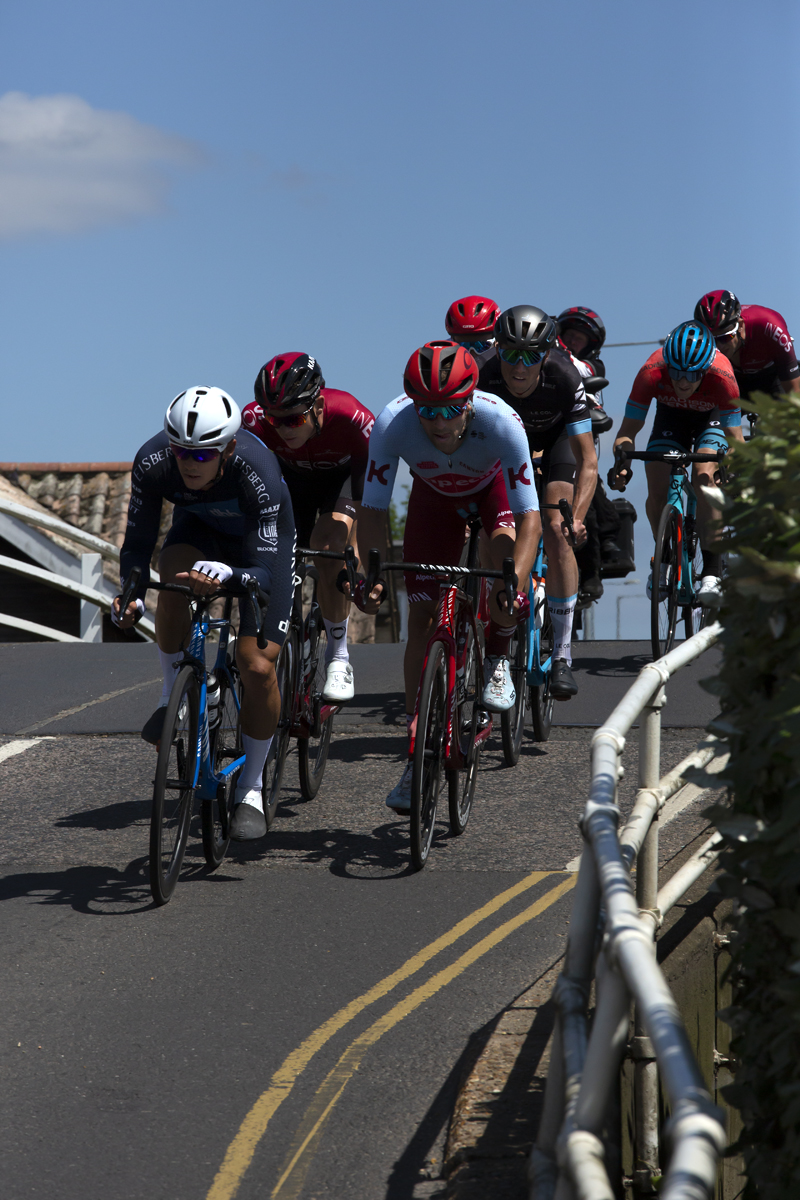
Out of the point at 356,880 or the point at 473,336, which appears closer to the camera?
the point at 356,880

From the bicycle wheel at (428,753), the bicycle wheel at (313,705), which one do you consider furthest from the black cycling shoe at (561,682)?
the bicycle wheel at (428,753)

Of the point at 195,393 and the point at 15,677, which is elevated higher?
the point at 195,393

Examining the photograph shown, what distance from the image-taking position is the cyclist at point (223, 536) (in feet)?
17.7

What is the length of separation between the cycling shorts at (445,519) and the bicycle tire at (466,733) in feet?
1.81

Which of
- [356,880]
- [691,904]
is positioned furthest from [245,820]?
[691,904]

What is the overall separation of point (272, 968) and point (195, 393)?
7.82ft

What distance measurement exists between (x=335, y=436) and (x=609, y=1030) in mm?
5681

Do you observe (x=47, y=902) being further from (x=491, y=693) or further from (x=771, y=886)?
(x=771, y=886)

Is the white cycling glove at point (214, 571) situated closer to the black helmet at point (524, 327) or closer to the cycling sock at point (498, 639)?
the cycling sock at point (498, 639)

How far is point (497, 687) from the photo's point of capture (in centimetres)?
636

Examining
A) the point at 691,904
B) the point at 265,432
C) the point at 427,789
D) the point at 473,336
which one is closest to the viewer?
the point at 691,904

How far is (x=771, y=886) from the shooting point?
7.16ft

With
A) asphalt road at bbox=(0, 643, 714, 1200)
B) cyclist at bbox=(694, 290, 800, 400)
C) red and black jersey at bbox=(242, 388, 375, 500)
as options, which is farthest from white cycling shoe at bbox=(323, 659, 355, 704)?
cyclist at bbox=(694, 290, 800, 400)

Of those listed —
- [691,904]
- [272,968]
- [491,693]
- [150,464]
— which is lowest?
[272,968]
